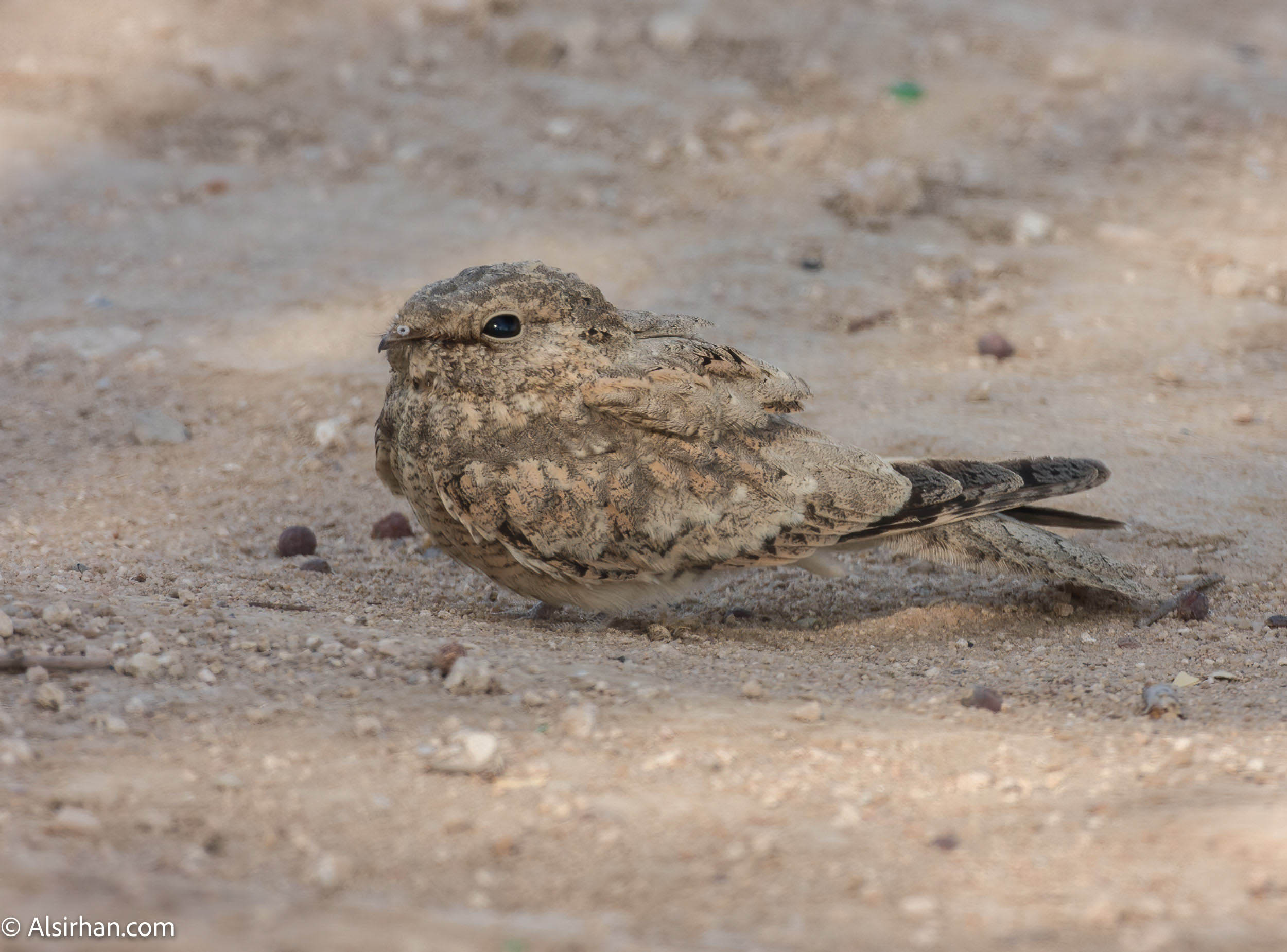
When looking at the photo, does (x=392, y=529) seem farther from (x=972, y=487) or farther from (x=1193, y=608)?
(x=1193, y=608)

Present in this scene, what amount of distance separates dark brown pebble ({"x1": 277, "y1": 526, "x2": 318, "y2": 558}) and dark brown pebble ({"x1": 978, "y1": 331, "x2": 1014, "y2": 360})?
11.2 feet

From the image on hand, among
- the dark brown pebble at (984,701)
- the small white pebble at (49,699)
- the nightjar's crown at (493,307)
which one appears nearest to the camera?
the small white pebble at (49,699)

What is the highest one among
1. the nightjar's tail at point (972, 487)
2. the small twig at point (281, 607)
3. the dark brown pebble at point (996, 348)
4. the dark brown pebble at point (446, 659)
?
the dark brown pebble at point (996, 348)

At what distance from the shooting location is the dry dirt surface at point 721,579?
6.84 ft

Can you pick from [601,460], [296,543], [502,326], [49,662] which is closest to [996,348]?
[601,460]

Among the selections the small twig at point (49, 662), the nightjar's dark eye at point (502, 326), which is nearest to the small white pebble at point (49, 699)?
the small twig at point (49, 662)

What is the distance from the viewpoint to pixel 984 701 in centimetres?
301

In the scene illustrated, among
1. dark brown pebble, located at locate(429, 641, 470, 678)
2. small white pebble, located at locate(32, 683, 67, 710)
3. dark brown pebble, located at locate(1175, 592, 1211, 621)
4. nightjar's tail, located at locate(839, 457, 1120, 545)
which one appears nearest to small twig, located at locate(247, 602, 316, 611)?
dark brown pebble, located at locate(429, 641, 470, 678)

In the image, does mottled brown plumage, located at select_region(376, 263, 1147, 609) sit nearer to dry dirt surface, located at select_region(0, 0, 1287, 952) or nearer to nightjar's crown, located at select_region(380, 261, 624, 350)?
nightjar's crown, located at select_region(380, 261, 624, 350)

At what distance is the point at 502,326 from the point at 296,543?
1.43 meters

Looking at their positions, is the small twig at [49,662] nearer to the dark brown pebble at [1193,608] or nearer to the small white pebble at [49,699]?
the small white pebble at [49,699]

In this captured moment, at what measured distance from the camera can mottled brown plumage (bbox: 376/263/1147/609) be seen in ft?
11.5

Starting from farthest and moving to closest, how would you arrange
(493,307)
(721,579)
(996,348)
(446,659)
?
1. (996,348)
2. (721,579)
3. (493,307)
4. (446,659)

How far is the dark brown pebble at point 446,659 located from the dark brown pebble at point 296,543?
152 cm
